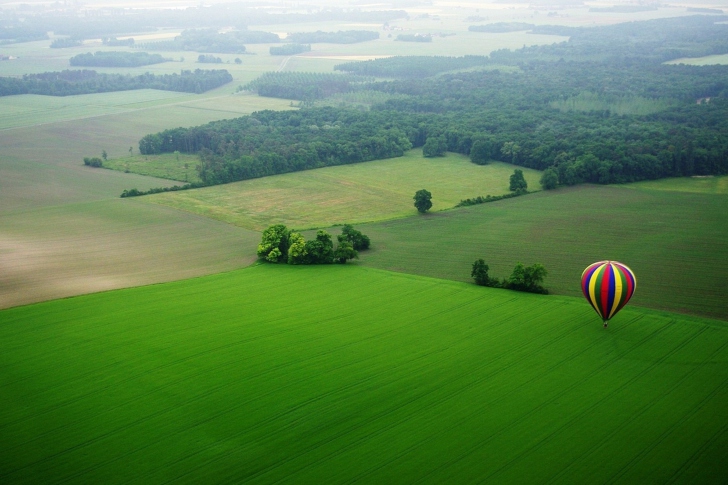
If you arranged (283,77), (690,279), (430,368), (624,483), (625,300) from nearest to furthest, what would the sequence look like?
(624,483) < (430,368) < (625,300) < (690,279) < (283,77)

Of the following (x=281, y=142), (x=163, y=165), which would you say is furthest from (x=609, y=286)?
(x=163, y=165)

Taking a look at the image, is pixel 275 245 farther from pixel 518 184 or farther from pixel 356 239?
pixel 518 184

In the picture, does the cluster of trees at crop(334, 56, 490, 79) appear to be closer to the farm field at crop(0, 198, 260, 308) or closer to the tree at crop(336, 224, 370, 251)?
the farm field at crop(0, 198, 260, 308)

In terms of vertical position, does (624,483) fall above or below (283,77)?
below

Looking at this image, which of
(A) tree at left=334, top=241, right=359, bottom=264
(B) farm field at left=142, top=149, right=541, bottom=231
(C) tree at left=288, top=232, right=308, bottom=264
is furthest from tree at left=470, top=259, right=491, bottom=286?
(B) farm field at left=142, top=149, right=541, bottom=231

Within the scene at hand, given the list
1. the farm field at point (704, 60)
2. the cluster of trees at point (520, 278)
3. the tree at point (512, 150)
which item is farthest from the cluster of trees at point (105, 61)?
the cluster of trees at point (520, 278)

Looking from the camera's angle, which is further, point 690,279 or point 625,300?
point 690,279

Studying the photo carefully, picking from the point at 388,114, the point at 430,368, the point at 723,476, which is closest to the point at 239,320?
the point at 430,368

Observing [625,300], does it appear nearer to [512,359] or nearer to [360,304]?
[512,359]
